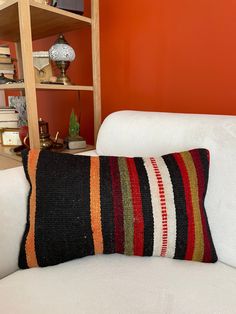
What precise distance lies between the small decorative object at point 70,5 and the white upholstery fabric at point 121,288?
3.59 feet

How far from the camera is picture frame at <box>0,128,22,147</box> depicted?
1426 millimetres

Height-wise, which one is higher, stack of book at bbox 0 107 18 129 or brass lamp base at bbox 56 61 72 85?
brass lamp base at bbox 56 61 72 85

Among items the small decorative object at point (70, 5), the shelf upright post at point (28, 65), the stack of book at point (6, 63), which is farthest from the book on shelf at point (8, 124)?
the small decorative object at point (70, 5)

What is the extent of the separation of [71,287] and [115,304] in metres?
0.12

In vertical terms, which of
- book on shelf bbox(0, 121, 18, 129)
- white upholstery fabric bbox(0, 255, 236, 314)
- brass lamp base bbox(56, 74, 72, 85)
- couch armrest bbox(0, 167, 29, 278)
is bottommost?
white upholstery fabric bbox(0, 255, 236, 314)

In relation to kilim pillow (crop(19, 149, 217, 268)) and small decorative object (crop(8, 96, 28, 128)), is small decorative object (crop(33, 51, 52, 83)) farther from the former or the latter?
kilim pillow (crop(19, 149, 217, 268))

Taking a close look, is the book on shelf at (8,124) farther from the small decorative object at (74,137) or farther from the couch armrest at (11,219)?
the couch armrest at (11,219)

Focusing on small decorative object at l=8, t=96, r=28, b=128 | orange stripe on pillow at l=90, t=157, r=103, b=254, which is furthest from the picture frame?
orange stripe on pillow at l=90, t=157, r=103, b=254

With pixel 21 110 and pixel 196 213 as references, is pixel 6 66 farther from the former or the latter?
pixel 196 213

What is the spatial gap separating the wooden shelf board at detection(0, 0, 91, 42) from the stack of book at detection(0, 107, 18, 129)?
1.48 ft

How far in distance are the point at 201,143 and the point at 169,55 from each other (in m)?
0.61

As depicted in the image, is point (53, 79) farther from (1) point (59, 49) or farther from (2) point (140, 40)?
(2) point (140, 40)

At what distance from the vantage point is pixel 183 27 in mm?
1139

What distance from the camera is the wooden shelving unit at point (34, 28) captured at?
1006 millimetres
